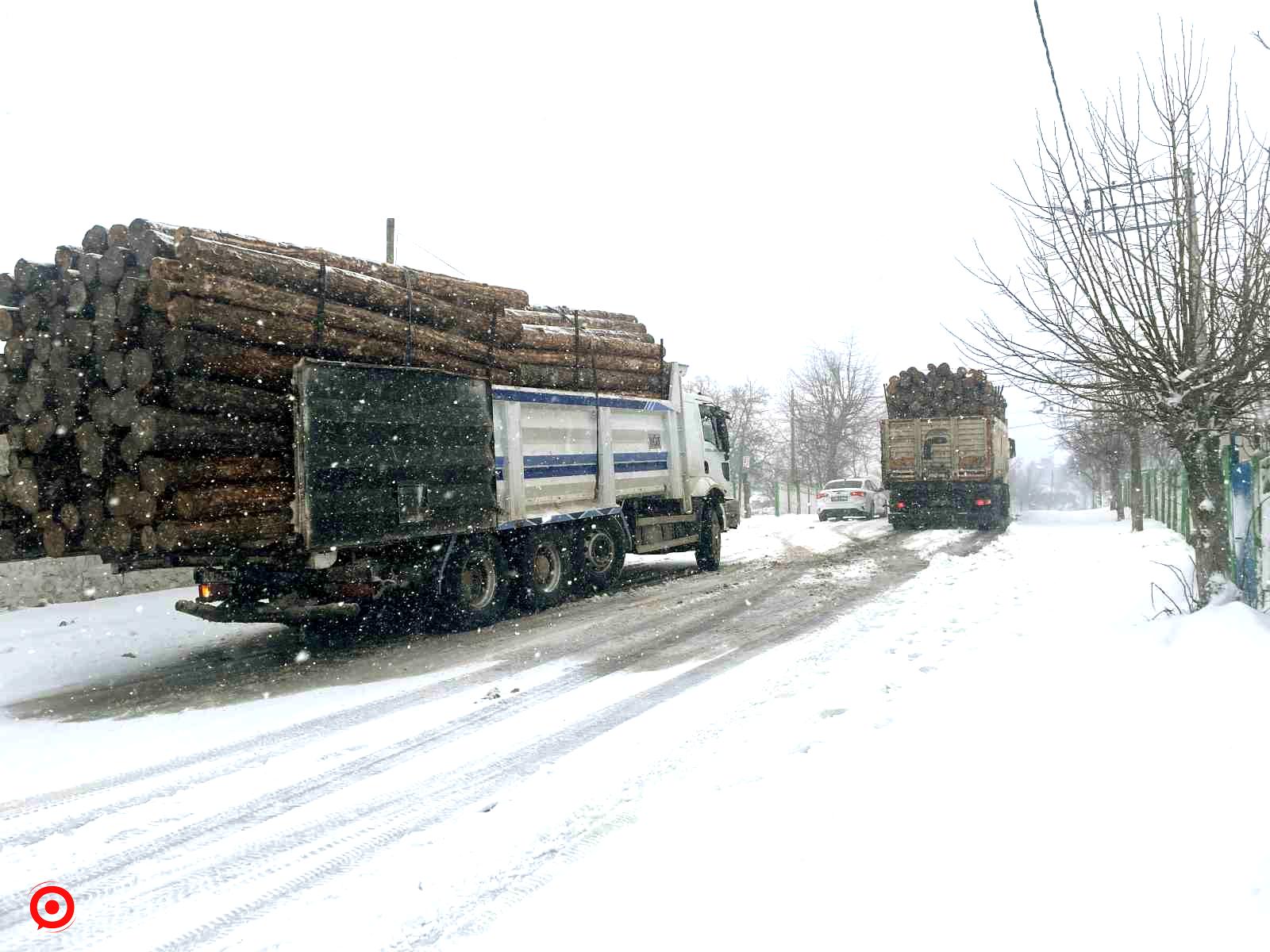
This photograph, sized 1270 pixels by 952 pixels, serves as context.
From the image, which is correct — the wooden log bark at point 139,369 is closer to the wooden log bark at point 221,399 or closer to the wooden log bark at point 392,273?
the wooden log bark at point 221,399

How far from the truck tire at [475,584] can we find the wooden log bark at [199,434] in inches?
99.4

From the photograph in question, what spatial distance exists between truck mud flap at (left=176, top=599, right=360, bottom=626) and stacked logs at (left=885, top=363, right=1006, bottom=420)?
20755 millimetres

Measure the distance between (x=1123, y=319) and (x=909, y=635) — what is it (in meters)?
3.32

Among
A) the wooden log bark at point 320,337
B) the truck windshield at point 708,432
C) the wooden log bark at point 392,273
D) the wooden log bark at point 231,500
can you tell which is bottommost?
the wooden log bark at point 231,500

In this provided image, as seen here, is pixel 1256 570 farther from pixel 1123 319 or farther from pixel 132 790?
pixel 132 790

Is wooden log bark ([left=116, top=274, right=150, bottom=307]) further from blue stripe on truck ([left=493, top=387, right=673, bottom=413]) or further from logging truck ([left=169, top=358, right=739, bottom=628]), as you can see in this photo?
blue stripe on truck ([left=493, top=387, right=673, bottom=413])

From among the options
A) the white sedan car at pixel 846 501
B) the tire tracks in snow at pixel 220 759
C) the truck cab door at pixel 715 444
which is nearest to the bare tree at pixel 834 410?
the white sedan car at pixel 846 501

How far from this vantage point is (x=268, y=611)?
8.34 metres

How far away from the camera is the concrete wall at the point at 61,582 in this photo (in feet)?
39.6

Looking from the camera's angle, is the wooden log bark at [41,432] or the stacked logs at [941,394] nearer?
the wooden log bark at [41,432]

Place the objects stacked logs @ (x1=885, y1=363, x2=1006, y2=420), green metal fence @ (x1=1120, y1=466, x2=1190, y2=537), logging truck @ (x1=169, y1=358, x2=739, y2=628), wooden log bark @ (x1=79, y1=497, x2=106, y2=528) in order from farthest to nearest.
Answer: stacked logs @ (x1=885, y1=363, x2=1006, y2=420) < green metal fence @ (x1=1120, y1=466, x2=1190, y2=537) < logging truck @ (x1=169, y1=358, x2=739, y2=628) < wooden log bark @ (x1=79, y1=497, x2=106, y2=528)

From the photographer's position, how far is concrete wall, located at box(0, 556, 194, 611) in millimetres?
12070

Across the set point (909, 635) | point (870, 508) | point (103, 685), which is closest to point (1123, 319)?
point (909, 635)

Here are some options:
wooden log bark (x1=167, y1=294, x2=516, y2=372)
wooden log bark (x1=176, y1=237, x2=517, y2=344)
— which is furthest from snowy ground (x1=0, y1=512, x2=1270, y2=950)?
wooden log bark (x1=176, y1=237, x2=517, y2=344)
